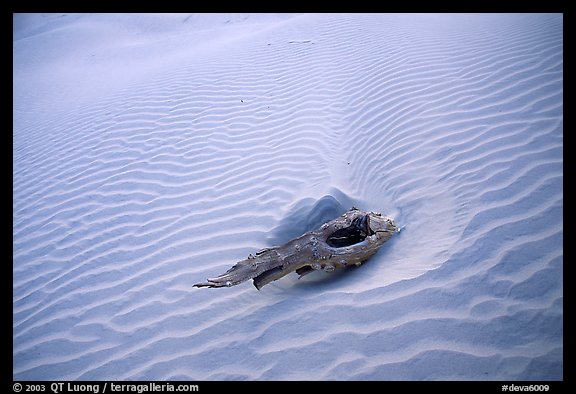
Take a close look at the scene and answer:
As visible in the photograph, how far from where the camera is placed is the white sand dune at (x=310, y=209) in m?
2.42

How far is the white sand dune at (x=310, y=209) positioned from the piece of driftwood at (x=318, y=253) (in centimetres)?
15

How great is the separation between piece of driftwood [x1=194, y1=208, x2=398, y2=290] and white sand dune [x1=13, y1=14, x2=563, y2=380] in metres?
0.15

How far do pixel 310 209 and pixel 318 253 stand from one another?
0.72 m

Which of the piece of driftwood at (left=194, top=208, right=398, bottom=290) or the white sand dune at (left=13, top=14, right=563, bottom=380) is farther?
the piece of driftwood at (left=194, top=208, right=398, bottom=290)

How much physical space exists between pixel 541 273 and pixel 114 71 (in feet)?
30.8

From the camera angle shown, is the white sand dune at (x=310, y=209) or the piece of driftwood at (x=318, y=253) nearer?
the white sand dune at (x=310, y=209)

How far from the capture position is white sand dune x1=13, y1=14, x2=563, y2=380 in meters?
2.42

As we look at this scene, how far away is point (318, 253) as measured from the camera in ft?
9.62

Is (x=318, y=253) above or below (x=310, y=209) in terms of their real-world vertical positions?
below

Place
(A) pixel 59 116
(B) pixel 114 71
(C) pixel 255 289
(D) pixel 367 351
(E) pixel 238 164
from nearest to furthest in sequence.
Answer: (D) pixel 367 351 → (C) pixel 255 289 → (E) pixel 238 164 → (A) pixel 59 116 → (B) pixel 114 71

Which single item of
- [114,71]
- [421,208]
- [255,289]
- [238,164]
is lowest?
[255,289]

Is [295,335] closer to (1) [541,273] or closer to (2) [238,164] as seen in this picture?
(1) [541,273]
